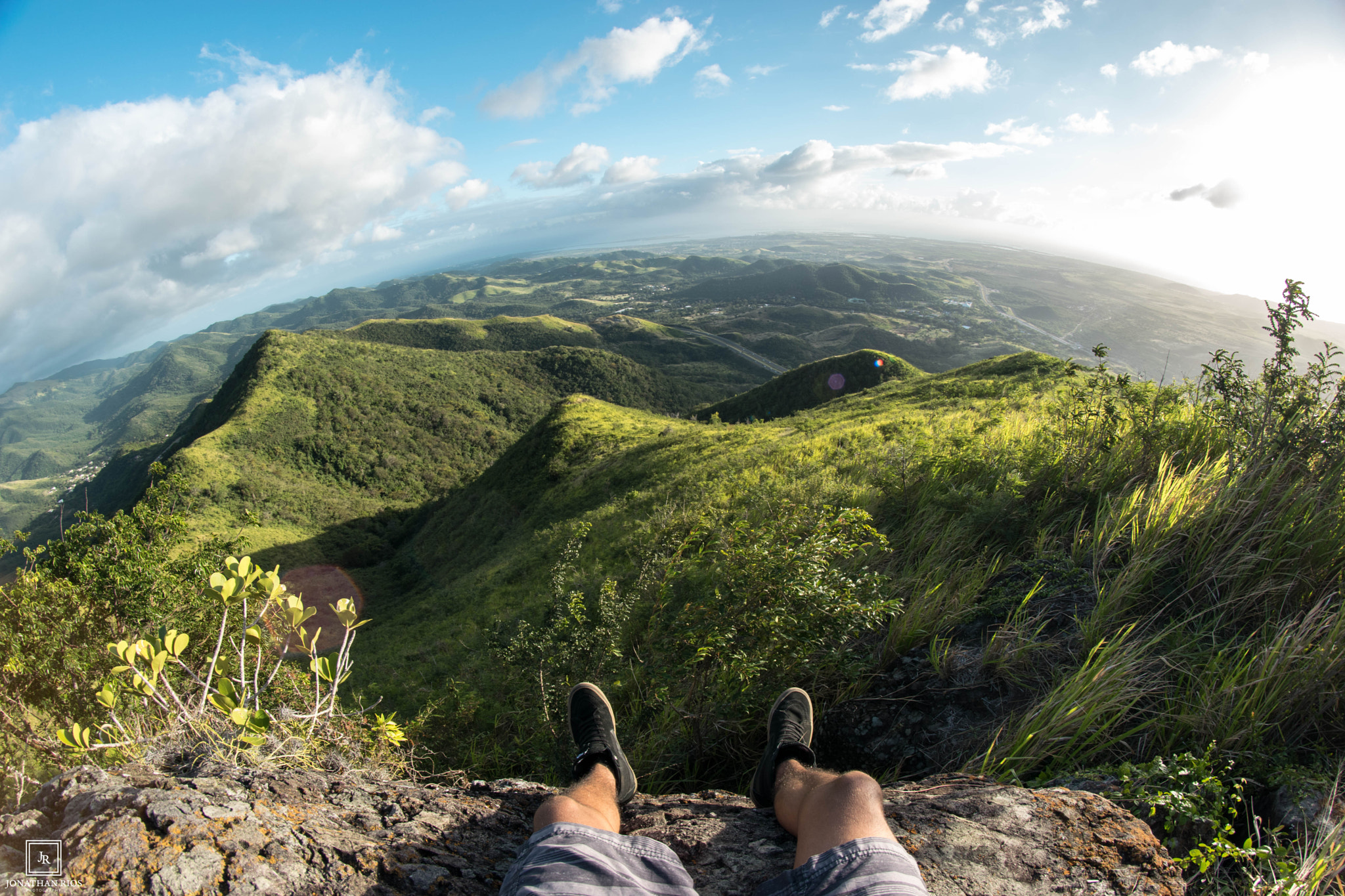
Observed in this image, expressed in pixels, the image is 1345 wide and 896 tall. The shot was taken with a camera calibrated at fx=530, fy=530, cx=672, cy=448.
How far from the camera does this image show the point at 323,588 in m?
36.1

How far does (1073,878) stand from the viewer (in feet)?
6.84

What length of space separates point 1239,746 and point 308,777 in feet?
14.8

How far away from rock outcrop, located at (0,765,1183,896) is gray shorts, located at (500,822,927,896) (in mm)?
236

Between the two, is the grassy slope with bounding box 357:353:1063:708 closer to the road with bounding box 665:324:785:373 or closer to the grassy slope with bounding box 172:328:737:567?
the grassy slope with bounding box 172:328:737:567

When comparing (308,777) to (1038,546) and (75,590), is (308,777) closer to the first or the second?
(75,590)

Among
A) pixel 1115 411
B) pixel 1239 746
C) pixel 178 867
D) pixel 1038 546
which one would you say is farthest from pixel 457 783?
pixel 1115 411

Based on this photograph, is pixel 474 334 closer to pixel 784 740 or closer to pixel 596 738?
pixel 596 738

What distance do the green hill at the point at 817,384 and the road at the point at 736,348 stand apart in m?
54.7

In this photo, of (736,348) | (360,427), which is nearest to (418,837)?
(360,427)

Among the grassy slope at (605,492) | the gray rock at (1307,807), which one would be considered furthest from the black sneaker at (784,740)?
the grassy slope at (605,492)

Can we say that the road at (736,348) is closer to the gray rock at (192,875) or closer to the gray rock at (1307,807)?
the gray rock at (1307,807)

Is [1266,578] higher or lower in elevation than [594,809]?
higher

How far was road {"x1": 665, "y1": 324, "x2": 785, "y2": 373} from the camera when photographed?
414 ft

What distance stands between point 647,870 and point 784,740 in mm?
1271
